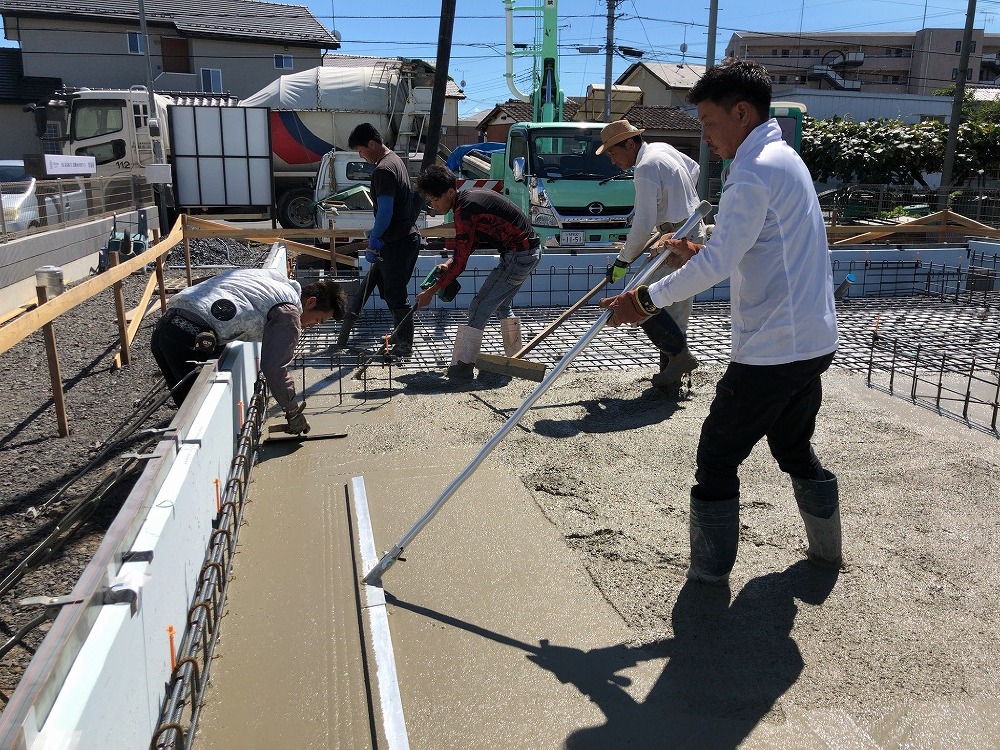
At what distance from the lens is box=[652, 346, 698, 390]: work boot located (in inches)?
193

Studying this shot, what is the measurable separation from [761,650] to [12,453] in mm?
4026

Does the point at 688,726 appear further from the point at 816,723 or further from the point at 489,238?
the point at 489,238

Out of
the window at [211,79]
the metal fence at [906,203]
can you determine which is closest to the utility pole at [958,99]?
the metal fence at [906,203]

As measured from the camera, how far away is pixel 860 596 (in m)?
2.76

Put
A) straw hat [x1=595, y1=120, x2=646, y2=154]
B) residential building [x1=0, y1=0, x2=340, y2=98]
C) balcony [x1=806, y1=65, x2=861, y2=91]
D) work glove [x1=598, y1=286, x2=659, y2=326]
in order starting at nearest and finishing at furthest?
work glove [x1=598, y1=286, x2=659, y2=326] → straw hat [x1=595, y1=120, x2=646, y2=154] → residential building [x1=0, y1=0, x2=340, y2=98] → balcony [x1=806, y1=65, x2=861, y2=91]

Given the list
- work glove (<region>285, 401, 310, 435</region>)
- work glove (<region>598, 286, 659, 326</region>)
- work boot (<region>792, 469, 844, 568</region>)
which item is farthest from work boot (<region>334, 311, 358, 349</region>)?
work boot (<region>792, 469, 844, 568</region>)

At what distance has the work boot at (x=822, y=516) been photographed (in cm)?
279

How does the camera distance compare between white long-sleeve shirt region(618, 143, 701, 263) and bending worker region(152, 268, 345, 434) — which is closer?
bending worker region(152, 268, 345, 434)

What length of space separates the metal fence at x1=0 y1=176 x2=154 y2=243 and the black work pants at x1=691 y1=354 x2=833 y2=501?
7983mm

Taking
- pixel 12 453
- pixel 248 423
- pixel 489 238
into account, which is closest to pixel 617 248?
pixel 489 238

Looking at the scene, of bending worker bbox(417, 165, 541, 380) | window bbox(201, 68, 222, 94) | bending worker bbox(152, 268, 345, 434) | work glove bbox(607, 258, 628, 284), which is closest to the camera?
bending worker bbox(152, 268, 345, 434)

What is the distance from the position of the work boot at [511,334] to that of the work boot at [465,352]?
29cm

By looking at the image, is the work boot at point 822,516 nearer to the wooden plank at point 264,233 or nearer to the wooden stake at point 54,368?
the wooden stake at point 54,368

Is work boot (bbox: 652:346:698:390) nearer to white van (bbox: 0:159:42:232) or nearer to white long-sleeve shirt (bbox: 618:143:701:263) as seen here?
white long-sleeve shirt (bbox: 618:143:701:263)
